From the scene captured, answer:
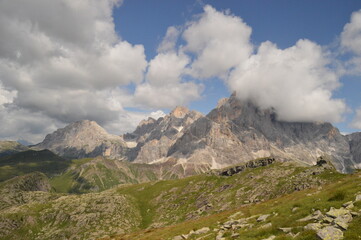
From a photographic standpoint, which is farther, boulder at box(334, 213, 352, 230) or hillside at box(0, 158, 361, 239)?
hillside at box(0, 158, 361, 239)

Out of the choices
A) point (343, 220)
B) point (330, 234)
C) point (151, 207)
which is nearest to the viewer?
point (330, 234)

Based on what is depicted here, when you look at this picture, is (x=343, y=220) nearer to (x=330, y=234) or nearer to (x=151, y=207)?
(x=330, y=234)

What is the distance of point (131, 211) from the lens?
178125 millimetres

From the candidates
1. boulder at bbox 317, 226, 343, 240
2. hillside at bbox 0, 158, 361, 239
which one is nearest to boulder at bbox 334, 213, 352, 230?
boulder at bbox 317, 226, 343, 240

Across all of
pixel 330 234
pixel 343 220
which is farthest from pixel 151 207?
pixel 330 234

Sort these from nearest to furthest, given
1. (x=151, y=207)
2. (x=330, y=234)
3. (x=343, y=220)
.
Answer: (x=330, y=234)
(x=343, y=220)
(x=151, y=207)

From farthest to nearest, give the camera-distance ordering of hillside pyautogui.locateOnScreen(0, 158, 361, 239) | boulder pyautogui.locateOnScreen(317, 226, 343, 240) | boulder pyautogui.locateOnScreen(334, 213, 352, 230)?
hillside pyautogui.locateOnScreen(0, 158, 361, 239)
boulder pyautogui.locateOnScreen(334, 213, 352, 230)
boulder pyautogui.locateOnScreen(317, 226, 343, 240)

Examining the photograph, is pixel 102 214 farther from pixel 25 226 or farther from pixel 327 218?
pixel 327 218

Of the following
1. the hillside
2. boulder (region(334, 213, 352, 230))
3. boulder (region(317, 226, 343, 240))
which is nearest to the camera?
boulder (region(317, 226, 343, 240))

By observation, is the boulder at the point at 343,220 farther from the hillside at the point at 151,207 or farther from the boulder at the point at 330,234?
the hillside at the point at 151,207

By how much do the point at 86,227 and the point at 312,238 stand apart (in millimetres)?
173171

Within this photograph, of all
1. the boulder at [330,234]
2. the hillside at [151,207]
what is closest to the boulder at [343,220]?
the boulder at [330,234]

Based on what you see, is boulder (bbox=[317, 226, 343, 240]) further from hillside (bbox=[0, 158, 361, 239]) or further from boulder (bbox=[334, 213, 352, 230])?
hillside (bbox=[0, 158, 361, 239])

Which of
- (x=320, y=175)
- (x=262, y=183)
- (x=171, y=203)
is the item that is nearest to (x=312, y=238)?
(x=320, y=175)
